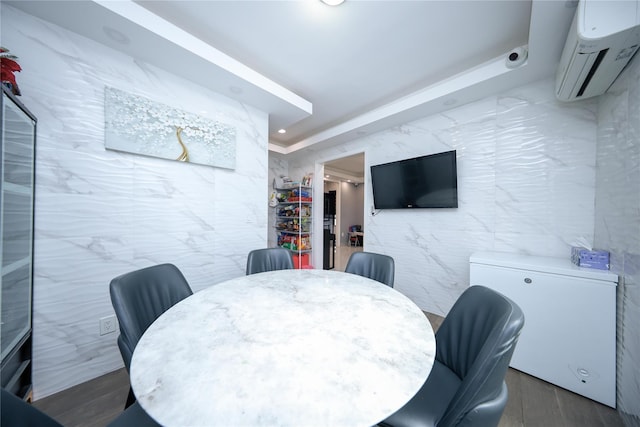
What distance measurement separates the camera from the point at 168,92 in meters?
2.04

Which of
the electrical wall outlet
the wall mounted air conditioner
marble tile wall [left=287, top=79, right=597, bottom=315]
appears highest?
the wall mounted air conditioner

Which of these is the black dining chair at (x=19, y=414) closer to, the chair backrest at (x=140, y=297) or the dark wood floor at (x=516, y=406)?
the chair backrest at (x=140, y=297)

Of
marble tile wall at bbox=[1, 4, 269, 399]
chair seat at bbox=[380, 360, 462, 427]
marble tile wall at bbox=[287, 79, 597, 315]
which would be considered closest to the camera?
chair seat at bbox=[380, 360, 462, 427]

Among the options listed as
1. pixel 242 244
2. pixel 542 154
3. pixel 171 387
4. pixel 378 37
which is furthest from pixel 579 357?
pixel 242 244

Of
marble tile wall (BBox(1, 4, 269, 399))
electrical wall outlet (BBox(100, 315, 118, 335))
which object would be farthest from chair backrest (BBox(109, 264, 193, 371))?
electrical wall outlet (BBox(100, 315, 118, 335))

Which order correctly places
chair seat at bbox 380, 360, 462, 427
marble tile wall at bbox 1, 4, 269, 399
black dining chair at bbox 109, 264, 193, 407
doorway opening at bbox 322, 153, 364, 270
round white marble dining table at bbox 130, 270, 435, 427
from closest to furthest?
1. round white marble dining table at bbox 130, 270, 435, 427
2. chair seat at bbox 380, 360, 462, 427
3. black dining chair at bbox 109, 264, 193, 407
4. marble tile wall at bbox 1, 4, 269, 399
5. doorway opening at bbox 322, 153, 364, 270

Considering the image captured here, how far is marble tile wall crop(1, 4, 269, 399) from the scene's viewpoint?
149 cm

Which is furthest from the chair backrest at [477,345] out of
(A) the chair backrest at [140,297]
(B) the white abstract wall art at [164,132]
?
(B) the white abstract wall art at [164,132]

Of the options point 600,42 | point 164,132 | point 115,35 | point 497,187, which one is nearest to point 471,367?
point 600,42

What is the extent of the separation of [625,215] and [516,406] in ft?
4.58

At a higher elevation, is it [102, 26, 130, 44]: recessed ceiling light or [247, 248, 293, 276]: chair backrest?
[102, 26, 130, 44]: recessed ceiling light

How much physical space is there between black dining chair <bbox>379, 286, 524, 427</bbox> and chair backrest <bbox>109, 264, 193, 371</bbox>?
118cm

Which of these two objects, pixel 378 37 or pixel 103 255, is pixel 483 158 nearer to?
pixel 378 37

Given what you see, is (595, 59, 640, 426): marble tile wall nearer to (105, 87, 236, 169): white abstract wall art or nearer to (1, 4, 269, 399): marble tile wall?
(105, 87, 236, 169): white abstract wall art
